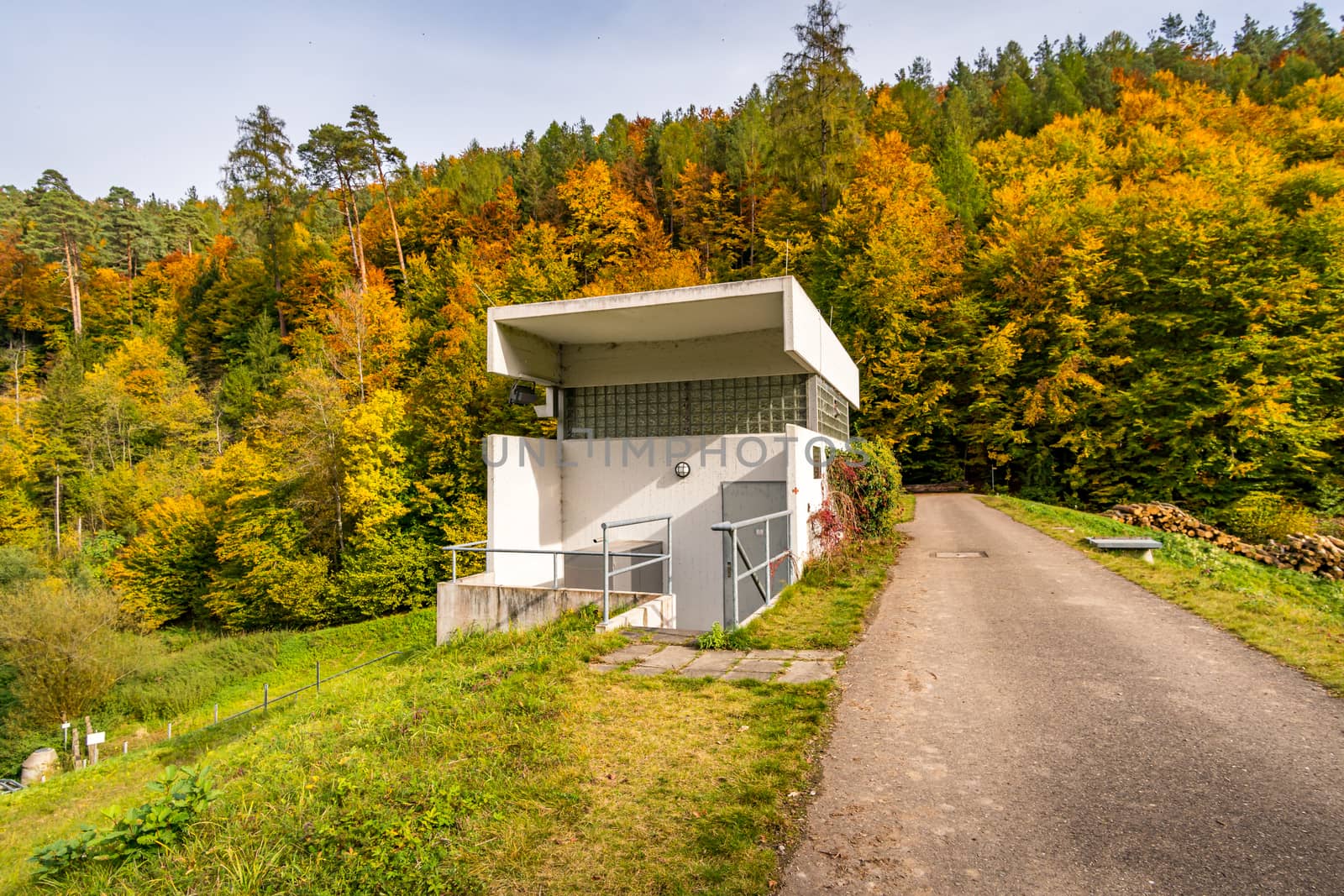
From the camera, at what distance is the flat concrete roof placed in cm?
1037

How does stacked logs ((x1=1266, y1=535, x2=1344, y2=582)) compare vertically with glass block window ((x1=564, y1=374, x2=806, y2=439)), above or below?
below

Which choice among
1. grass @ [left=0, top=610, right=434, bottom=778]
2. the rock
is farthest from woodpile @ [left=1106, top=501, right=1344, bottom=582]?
the rock

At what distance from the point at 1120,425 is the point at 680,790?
25.2m

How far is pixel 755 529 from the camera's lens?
10906mm

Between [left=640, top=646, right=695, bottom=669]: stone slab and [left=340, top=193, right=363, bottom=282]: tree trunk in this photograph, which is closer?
[left=640, top=646, right=695, bottom=669]: stone slab

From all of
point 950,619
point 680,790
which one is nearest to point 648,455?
point 950,619

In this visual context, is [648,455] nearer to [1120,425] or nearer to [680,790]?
[680,790]

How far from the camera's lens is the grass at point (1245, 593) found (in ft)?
18.2

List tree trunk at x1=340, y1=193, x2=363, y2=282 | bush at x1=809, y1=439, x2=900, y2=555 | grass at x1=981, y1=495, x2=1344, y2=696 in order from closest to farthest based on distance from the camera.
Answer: grass at x1=981, y1=495, x2=1344, y2=696 < bush at x1=809, y1=439, x2=900, y2=555 < tree trunk at x1=340, y1=193, x2=363, y2=282

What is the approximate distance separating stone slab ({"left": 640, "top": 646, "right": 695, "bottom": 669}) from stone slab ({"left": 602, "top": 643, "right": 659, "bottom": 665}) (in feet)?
0.37

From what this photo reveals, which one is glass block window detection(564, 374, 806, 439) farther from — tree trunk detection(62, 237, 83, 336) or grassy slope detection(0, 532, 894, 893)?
tree trunk detection(62, 237, 83, 336)

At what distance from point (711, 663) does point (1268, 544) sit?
15.5 metres

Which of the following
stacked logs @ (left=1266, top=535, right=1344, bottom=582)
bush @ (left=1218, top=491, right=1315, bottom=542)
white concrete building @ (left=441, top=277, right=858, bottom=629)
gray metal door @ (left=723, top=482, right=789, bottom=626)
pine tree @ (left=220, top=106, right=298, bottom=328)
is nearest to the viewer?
gray metal door @ (left=723, top=482, right=789, bottom=626)

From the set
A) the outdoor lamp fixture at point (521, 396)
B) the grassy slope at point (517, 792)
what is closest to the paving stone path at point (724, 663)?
→ the grassy slope at point (517, 792)
